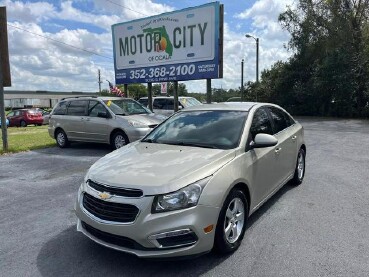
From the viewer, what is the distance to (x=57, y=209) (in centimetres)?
548

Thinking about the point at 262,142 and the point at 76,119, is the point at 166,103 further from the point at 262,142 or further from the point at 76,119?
the point at 262,142

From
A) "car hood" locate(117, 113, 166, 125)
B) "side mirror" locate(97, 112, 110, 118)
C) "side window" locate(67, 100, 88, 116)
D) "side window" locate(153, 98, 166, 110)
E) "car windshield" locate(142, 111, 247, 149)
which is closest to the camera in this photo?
"car windshield" locate(142, 111, 247, 149)

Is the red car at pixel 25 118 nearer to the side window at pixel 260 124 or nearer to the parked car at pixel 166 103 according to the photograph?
the parked car at pixel 166 103

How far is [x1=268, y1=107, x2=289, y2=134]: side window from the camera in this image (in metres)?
5.68

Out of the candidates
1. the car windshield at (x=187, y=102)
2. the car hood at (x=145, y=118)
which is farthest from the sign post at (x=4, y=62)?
the car windshield at (x=187, y=102)

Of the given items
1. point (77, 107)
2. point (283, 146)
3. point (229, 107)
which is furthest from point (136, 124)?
point (283, 146)

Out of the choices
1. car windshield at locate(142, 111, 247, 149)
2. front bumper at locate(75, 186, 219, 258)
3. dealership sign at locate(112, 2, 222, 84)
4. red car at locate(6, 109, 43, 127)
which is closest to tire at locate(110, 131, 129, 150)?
dealership sign at locate(112, 2, 222, 84)

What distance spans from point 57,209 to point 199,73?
30.8 feet

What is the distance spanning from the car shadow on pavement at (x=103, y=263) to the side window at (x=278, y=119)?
2.57m

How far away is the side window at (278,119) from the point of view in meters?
5.68

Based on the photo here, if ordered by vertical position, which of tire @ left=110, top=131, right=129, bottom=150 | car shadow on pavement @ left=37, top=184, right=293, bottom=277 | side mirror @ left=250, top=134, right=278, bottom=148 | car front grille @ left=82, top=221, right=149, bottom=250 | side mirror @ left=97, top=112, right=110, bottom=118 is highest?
side mirror @ left=97, top=112, right=110, bottom=118

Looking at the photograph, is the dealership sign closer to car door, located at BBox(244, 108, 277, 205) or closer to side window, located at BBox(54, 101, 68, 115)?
side window, located at BBox(54, 101, 68, 115)

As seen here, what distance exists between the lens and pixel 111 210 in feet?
11.4

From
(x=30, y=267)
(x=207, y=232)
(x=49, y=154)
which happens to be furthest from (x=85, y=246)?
(x=49, y=154)
